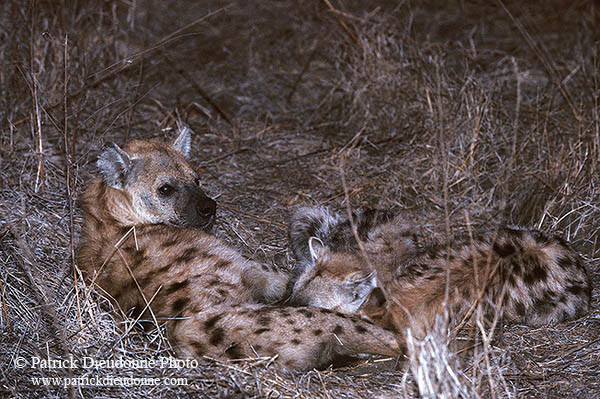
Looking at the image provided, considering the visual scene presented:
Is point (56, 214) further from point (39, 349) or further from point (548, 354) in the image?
point (548, 354)

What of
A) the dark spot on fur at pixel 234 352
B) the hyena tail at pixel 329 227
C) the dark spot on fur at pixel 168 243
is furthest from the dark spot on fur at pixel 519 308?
the dark spot on fur at pixel 168 243

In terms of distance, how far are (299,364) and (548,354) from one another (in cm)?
103

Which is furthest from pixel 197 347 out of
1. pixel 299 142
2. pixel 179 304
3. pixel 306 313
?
pixel 299 142

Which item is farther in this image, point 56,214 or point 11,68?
point 11,68

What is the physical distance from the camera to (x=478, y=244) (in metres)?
3.23

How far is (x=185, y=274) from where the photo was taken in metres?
3.05

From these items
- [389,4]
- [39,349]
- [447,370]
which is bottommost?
[39,349]

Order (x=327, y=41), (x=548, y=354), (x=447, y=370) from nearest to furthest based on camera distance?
(x=447, y=370) < (x=548, y=354) < (x=327, y=41)

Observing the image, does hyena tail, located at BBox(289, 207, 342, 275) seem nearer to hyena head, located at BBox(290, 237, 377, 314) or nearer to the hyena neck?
hyena head, located at BBox(290, 237, 377, 314)

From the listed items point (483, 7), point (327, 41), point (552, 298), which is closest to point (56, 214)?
point (552, 298)

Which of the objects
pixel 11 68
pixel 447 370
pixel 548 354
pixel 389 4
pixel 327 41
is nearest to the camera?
pixel 447 370

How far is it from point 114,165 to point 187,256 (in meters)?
0.61

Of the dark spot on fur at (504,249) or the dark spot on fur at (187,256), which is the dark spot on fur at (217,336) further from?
the dark spot on fur at (504,249)

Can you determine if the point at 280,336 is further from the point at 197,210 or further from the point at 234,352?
the point at 197,210
